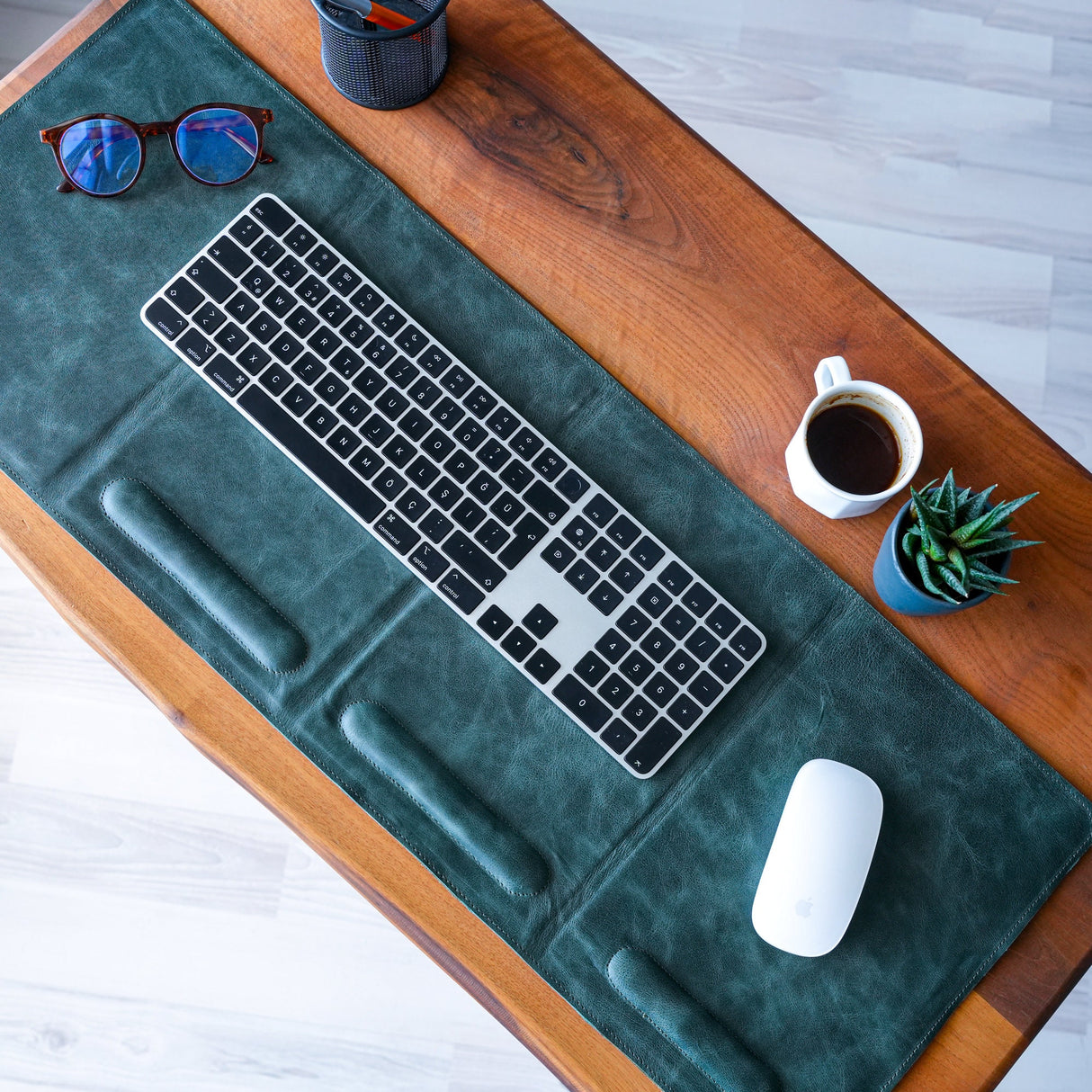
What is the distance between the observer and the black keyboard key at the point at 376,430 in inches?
30.8

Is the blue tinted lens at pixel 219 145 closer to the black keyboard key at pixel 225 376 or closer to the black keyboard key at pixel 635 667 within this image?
the black keyboard key at pixel 225 376

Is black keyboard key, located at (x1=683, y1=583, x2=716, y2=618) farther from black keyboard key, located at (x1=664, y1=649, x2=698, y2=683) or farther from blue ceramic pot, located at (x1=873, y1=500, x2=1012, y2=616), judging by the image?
blue ceramic pot, located at (x1=873, y1=500, x2=1012, y2=616)

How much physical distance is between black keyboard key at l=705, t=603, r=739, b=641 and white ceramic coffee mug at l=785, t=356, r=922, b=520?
0.12 meters

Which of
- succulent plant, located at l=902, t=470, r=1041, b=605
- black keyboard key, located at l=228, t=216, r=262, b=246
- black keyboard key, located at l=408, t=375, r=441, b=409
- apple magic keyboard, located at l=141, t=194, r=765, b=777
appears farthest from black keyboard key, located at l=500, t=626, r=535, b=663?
black keyboard key, located at l=228, t=216, r=262, b=246

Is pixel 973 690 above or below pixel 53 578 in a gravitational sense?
below

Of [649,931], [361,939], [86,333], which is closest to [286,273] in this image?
[86,333]

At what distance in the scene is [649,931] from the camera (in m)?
0.73

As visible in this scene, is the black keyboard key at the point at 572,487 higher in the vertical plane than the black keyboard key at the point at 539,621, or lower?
higher

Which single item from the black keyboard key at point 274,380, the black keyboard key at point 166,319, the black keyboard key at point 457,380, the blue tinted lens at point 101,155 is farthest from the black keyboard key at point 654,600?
the blue tinted lens at point 101,155

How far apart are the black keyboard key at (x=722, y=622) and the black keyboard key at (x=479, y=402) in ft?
0.84

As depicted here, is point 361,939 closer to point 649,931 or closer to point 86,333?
point 649,931

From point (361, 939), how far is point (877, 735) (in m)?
1.00

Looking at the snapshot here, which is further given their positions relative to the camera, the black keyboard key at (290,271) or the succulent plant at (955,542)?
the black keyboard key at (290,271)

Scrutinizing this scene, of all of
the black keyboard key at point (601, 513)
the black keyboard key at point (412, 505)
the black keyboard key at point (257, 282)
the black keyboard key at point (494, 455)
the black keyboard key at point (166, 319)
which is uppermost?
the black keyboard key at point (257, 282)
